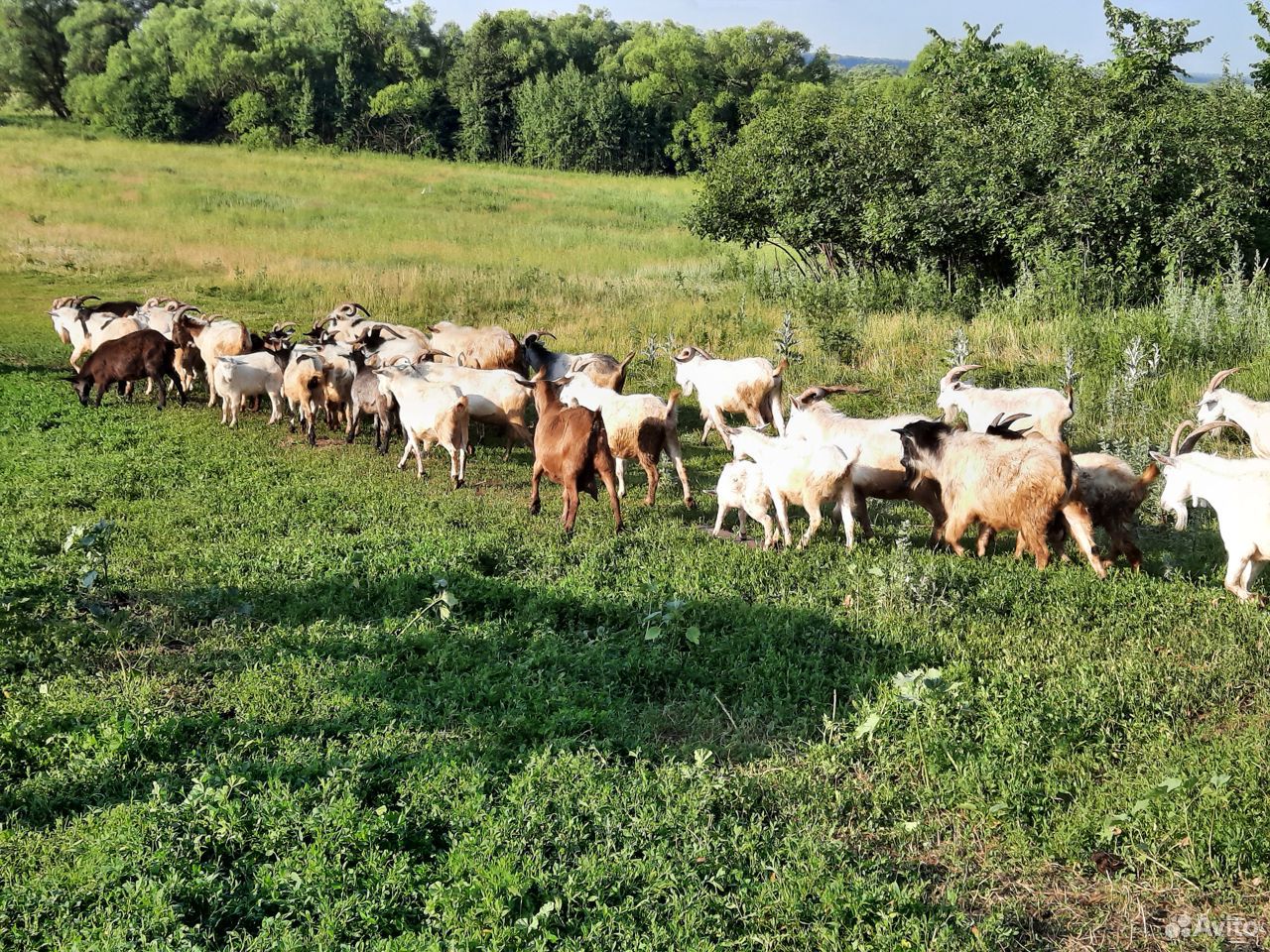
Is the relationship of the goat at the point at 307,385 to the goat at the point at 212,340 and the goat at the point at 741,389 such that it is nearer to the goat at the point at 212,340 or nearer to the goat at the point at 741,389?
the goat at the point at 212,340

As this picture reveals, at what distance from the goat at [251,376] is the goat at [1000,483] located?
850 centimetres

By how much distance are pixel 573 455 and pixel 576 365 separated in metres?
4.10

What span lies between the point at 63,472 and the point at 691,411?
7.70 meters

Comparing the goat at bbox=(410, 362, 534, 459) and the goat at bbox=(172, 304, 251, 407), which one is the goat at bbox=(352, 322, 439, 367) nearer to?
the goat at bbox=(410, 362, 534, 459)

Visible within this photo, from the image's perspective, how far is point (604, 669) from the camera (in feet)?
20.1

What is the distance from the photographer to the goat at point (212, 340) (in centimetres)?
1404

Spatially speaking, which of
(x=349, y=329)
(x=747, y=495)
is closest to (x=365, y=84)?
(x=349, y=329)

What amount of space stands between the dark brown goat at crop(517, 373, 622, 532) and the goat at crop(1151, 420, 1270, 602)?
450cm

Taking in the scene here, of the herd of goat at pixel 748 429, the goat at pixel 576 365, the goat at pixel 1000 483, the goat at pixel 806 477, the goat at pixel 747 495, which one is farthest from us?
the goat at pixel 576 365

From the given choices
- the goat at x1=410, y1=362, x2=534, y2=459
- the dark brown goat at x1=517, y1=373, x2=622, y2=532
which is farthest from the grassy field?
the goat at x1=410, y1=362, x2=534, y2=459

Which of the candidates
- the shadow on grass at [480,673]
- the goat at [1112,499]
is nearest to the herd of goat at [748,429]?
the goat at [1112,499]

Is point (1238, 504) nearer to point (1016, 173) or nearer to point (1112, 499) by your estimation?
point (1112, 499)

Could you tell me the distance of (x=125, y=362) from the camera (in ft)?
44.7

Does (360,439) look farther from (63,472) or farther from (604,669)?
(604,669)
